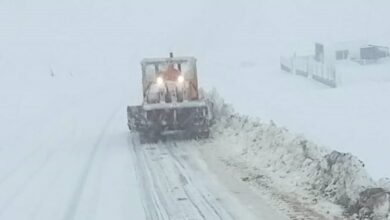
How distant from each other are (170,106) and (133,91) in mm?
16599

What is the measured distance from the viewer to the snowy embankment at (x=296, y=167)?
9.26m

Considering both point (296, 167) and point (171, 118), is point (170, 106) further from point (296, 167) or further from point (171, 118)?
point (296, 167)

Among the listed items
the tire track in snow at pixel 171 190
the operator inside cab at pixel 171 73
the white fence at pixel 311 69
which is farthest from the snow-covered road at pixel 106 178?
the white fence at pixel 311 69

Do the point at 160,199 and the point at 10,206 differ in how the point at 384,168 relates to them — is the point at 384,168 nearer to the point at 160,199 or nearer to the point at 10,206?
the point at 160,199

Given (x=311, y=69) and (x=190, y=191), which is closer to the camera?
(x=190, y=191)

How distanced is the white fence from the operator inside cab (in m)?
16.8

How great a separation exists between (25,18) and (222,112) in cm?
5277

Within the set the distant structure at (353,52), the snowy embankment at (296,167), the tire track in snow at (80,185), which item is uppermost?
the distant structure at (353,52)

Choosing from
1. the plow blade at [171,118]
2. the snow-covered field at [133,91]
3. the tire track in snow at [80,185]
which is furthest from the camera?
the plow blade at [171,118]

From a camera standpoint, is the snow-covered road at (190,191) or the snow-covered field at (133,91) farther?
the snow-covered field at (133,91)

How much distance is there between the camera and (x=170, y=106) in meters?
16.9

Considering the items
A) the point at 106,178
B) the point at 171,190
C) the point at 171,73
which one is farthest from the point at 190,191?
the point at 171,73

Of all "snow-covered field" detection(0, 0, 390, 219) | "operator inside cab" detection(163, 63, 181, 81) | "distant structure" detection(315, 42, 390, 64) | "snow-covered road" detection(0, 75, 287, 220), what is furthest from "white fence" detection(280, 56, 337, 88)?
"operator inside cab" detection(163, 63, 181, 81)

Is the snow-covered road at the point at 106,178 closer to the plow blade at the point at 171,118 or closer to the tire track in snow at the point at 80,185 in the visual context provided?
the tire track in snow at the point at 80,185
